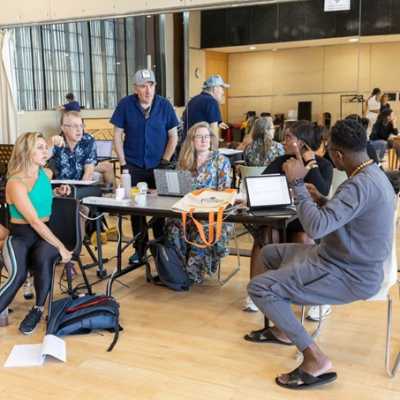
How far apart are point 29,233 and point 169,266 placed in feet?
3.22

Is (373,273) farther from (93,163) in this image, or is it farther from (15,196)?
(93,163)

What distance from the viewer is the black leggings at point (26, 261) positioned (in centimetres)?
311

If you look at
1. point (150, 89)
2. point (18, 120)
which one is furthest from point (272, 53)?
point (18, 120)

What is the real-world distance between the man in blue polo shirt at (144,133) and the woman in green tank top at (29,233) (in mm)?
1153

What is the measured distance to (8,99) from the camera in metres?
6.15

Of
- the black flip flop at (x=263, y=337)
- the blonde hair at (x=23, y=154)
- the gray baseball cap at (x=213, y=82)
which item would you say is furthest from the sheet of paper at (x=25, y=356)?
the gray baseball cap at (x=213, y=82)

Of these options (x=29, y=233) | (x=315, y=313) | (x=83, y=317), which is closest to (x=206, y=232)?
(x=315, y=313)

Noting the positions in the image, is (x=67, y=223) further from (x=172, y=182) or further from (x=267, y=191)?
(x=267, y=191)

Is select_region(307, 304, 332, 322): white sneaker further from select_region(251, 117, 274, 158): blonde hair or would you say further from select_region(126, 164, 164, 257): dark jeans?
select_region(251, 117, 274, 158): blonde hair

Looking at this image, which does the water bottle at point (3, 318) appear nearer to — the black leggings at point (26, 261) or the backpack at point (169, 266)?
the black leggings at point (26, 261)

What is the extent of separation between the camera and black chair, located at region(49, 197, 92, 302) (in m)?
3.36

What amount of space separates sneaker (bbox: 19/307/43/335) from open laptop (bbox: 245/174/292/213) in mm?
1418

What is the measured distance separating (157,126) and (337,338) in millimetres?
2254

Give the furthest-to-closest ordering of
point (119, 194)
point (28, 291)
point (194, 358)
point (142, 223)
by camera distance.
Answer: point (142, 223) → point (28, 291) → point (119, 194) → point (194, 358)
